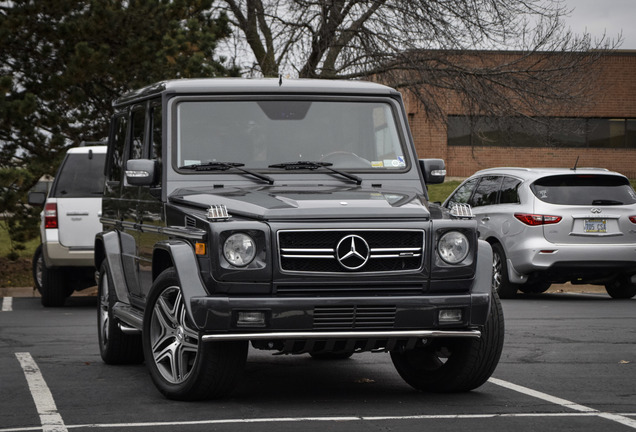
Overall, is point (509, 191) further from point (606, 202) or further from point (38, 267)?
point (38, 267)

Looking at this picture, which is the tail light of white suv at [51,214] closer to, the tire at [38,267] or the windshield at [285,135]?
the tire at [38,267]

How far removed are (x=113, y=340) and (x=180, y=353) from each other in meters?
2.25

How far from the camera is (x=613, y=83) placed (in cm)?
4456

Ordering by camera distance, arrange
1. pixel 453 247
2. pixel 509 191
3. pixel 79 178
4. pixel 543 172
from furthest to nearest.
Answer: pixel 509 191 < pixel 543 172 < pixel 79 178 < pixel 453 247

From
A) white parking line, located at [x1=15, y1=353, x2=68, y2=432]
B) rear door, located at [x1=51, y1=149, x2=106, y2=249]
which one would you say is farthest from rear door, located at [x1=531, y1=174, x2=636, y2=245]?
white parking line, located at [x1=15, y1=353, x2=68, y2=432]

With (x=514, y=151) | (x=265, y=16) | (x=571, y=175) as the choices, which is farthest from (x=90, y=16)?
(x=514, y=151)

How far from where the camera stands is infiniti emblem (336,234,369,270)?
6.93 metres

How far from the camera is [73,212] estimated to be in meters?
15.0

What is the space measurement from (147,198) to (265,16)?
60.6ft

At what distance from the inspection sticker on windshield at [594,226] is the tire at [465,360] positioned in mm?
7799

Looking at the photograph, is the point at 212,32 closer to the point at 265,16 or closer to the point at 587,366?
the point at 265,16

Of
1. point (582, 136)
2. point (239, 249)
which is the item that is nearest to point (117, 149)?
point (239, 249)

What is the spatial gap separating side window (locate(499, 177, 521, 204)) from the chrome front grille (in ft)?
29.9

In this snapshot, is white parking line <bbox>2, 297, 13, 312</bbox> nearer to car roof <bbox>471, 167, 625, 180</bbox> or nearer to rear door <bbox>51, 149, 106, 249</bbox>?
rear door <bbox>51, 149, 106, 249</bbox>
